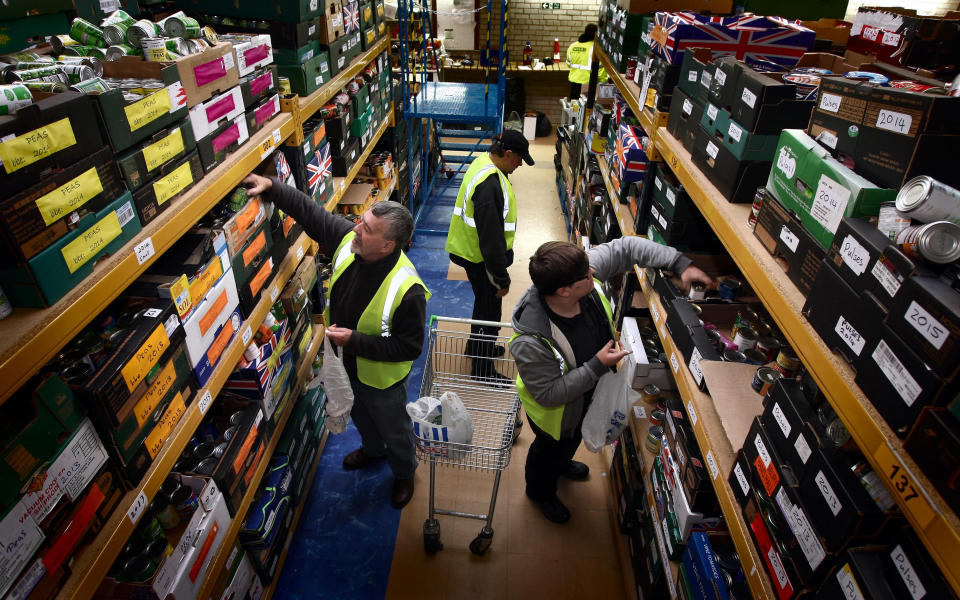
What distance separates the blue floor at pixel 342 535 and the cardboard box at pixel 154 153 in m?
2.36

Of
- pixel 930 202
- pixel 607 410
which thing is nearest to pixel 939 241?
pixel 930 202

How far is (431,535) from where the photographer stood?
3.02m

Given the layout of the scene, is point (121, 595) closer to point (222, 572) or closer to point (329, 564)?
point (222, 572)

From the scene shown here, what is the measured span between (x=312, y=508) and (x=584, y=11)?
10.3m

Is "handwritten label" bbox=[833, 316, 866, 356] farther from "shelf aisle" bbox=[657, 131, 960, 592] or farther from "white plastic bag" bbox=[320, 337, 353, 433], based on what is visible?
"white plastic bag" bbox=[320, 337, 353, 433]

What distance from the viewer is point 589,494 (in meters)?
3.46

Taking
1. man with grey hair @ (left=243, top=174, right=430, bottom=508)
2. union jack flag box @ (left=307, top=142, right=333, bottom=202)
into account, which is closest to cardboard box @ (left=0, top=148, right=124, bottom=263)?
man with grey hair @ (left=243, top=174, right=430, bottom=508)

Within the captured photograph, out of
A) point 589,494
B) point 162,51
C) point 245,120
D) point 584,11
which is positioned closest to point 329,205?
point 245,120

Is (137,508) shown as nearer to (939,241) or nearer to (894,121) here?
(939,241)

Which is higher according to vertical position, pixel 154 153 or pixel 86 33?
pixel 86 33

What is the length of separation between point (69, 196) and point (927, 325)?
202cm

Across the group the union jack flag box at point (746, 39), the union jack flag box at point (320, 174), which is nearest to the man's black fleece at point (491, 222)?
the union jack flag box at point (320, 174)

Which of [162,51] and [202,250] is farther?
[202,250]

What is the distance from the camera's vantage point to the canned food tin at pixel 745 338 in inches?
84.1
